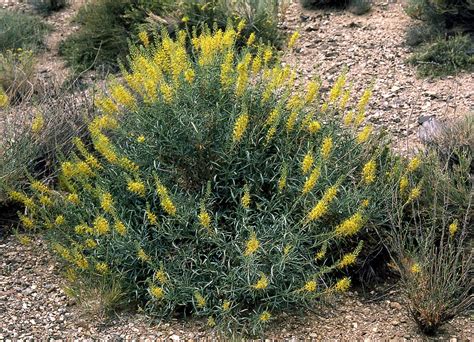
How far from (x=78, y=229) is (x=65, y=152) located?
1.24 metres

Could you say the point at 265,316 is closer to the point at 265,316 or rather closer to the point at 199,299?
the point at 265,316

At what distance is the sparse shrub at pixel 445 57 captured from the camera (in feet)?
20.4

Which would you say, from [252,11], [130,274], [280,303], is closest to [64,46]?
[252,11]

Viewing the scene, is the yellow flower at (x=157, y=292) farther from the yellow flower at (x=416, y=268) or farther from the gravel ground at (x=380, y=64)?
the gravel ground at (x=380, y=64)

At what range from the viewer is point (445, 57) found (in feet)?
20.7

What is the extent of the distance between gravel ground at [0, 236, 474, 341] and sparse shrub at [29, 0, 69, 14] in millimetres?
5067

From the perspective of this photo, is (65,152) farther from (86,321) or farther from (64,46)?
(64,46)

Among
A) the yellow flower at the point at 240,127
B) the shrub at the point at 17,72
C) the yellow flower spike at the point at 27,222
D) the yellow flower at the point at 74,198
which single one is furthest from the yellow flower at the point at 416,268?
the shrub at the point at 17,72

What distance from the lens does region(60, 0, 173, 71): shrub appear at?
7098 millimetres

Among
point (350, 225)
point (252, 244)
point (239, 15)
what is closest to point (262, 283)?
point (252, 244)

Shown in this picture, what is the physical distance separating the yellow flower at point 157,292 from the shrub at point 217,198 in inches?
0.4

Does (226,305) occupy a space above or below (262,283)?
below

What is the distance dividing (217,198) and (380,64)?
3.00 meters

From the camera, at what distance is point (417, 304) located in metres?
3.72
